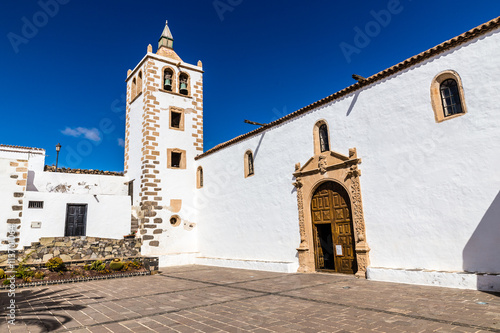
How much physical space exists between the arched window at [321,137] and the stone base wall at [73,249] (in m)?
8.71

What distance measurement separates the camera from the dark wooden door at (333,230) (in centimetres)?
957

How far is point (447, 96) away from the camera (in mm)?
7879

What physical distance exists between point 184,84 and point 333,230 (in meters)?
11.3

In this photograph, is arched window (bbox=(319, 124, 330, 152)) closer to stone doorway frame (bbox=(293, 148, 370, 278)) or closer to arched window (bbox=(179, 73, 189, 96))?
stone doorway frame (bbox=(293, 148, 370, 278))

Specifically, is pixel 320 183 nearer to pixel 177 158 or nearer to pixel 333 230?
pixel 333 230

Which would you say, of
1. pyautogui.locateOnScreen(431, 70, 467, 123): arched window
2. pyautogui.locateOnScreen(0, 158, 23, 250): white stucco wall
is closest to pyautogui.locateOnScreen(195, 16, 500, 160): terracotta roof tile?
pyautogui.locateOnScreen(431, 70, 467, 123): arched window

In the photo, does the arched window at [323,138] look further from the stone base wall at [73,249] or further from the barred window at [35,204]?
the barred window at [35,204]

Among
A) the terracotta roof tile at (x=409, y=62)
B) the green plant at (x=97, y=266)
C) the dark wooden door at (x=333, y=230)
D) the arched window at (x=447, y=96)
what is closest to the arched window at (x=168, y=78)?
the terracotta roof tile at (x=409, y=62)

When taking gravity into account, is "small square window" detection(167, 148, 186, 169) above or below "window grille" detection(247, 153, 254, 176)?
above

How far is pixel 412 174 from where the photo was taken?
8.20 m

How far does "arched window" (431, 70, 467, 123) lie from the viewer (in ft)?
24.9

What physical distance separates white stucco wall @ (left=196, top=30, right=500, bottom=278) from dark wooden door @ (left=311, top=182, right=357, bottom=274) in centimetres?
71

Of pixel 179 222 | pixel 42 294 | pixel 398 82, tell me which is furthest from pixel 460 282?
pixel 179 222

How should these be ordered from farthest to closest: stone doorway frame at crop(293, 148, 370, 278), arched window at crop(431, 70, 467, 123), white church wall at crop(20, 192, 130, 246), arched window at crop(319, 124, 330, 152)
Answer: white church wall at crop(20, 192, 130, 246), arched window at crop(319, 124, 330, 152), stone doorway frame at crop(293, 148, 370, 278), arched window at crop(431, 70, 467, 123)
